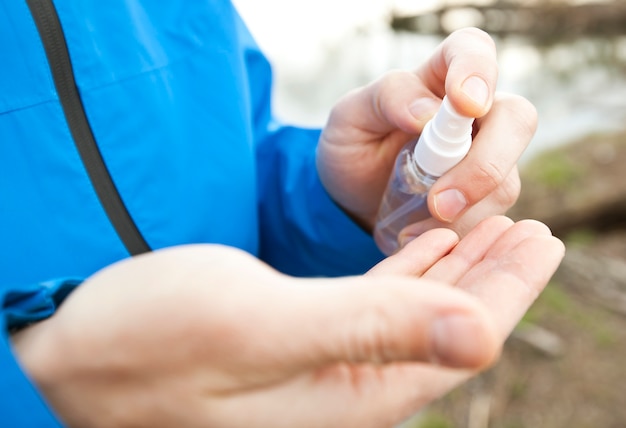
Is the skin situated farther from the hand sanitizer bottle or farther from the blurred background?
the blurred background

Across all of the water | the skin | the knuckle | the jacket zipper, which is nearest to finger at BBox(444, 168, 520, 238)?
the knuckle

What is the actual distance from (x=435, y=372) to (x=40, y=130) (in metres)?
0.62

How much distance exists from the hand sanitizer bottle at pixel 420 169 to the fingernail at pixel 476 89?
28mm

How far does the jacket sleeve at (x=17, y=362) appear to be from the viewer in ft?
1.63

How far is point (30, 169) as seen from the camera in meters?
0.82

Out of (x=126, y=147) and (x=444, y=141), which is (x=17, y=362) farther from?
(x=444, y=141)

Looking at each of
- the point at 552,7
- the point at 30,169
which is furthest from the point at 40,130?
the point at 552,7

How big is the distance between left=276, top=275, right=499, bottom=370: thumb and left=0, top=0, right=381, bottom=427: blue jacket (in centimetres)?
27

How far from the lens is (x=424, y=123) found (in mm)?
921

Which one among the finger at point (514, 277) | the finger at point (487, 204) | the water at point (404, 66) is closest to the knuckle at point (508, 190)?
the finger at point (487, 204)

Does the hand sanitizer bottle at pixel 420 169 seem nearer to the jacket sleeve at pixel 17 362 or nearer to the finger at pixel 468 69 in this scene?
the finger at pixel 468 69

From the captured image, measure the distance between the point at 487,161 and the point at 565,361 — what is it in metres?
1.46

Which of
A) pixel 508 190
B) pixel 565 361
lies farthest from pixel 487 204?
pixel 565 361

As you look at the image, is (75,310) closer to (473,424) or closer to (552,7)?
(473,424)
